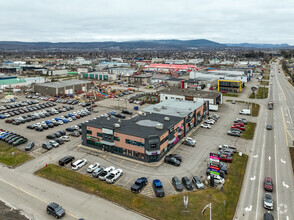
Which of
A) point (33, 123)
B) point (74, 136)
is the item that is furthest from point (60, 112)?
point (74, 136)

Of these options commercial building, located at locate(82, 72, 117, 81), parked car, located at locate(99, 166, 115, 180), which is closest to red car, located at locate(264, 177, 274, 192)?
parked car, located at locate(99, 166, 115, 180)

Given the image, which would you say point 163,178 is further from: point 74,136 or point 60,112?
point 60,112

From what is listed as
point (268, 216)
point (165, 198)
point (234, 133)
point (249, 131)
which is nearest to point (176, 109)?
point (234, 133)

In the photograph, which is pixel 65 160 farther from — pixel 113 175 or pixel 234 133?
pixel 234 133

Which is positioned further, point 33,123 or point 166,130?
point 33,123

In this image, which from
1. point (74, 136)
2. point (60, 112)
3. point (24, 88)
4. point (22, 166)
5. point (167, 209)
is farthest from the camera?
point (24, 88)

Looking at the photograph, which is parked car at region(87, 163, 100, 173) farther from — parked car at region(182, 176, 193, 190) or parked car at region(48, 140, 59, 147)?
parked car at region(182, 176, 193, 190)
